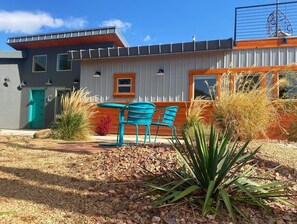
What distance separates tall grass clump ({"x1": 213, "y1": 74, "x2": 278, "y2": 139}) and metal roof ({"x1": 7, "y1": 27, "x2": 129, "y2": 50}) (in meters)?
8.75

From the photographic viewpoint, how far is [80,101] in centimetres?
733

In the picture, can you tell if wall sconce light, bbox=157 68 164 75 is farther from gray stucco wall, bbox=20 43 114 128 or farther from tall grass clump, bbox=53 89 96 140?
tall grass clump, bbox=53 89 96 140

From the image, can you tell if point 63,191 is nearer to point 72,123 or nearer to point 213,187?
point 213,187

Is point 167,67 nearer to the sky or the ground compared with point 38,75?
nearer to the ground

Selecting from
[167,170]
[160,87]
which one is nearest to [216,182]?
[167,170]

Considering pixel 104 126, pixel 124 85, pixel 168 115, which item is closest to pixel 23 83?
pixel 124 85

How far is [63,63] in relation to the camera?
14.5 meters

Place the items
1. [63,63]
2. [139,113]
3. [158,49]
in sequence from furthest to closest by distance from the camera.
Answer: [63,63]
[158,49]
[139,113]

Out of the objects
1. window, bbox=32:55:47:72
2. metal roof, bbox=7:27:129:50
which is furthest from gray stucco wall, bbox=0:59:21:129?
metal roof, bbox=7:27:129:50

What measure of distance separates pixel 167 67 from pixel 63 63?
5.94 metres

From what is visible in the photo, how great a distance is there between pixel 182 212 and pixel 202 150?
0.54 meters

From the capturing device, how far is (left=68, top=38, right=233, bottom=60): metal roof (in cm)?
995

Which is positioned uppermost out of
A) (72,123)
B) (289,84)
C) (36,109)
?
(289,84)

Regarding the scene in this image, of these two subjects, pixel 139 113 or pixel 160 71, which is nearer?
pixel 139 113
